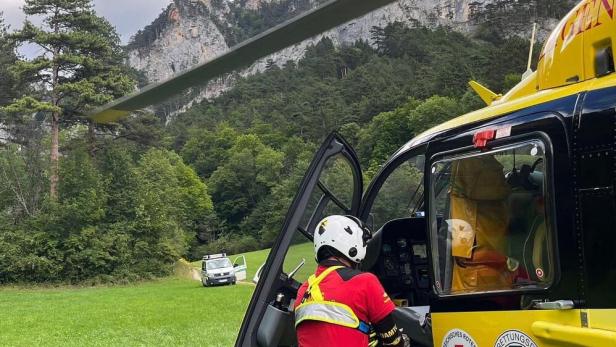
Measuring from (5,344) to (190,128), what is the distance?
3242 inches

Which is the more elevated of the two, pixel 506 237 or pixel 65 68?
pixel 65 68

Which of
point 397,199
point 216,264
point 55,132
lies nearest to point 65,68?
point 55,132

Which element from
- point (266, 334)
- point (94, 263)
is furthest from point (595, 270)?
point (94, 263)

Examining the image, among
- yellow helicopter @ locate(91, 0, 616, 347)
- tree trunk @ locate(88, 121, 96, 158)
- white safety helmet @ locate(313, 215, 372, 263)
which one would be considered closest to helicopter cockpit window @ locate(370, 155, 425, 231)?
yellow helicopter @ locate(91, 0, 616, 347)

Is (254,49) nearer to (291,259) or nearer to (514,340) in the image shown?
(291,259)

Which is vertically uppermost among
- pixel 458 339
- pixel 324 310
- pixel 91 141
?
pixel 91 141

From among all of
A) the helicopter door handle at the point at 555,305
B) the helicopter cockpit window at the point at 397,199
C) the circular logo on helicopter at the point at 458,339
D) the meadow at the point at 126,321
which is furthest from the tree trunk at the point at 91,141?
the helicopter door handle at the point at 555,305

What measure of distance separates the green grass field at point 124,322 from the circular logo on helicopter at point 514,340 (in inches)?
372

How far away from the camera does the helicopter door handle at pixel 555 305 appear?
8.49ft

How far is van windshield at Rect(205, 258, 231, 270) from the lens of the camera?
3291 cm

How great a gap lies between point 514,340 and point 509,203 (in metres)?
0.69

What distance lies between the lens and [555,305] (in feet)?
8.68

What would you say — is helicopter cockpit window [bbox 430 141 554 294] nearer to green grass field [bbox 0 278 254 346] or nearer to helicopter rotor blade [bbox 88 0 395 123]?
helicopter rotor blade [bbox 88 0 395 123]

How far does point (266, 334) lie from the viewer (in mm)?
3555
